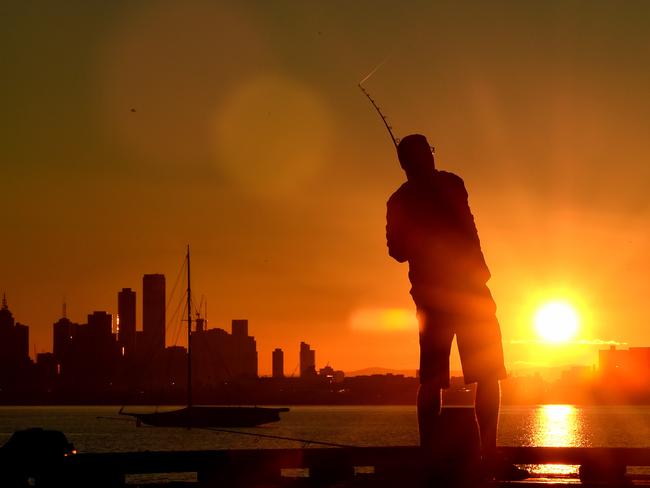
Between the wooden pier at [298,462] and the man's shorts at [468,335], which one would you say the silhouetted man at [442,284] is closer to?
the man's shorts at [468,335]

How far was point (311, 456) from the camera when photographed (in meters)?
9.89

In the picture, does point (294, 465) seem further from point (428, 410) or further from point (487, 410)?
point (487, 410)

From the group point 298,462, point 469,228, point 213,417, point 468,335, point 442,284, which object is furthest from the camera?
point 213,417

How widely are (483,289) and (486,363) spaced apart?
64 cm

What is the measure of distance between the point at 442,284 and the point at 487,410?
1136 millimetres

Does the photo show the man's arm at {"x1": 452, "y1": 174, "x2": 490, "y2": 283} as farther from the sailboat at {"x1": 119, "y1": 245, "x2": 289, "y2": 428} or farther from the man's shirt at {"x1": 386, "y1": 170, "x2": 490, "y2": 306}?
the sailboat at {"x1": 119, "y1": 245, "x2": 289, "y2": 428}

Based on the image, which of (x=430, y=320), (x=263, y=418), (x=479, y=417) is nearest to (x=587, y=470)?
(x=479, y=417)

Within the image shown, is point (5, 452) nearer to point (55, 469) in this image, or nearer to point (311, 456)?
point (55, 469)

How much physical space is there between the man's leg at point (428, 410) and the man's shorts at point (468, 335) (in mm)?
111

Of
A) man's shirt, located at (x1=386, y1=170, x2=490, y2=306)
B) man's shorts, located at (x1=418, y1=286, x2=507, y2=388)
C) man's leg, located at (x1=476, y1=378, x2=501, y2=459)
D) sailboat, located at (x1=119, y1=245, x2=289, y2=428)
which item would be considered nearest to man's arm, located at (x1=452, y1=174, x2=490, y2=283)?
man's shirt, located at (x1=386, y1=170, x2=490, y2=306)

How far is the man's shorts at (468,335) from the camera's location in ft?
28.4

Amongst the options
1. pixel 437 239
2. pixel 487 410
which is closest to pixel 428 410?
pixel 487 410

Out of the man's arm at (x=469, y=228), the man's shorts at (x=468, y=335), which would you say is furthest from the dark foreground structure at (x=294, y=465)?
the man's arm at (x=469, y=228)

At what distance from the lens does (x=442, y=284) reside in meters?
8.91
